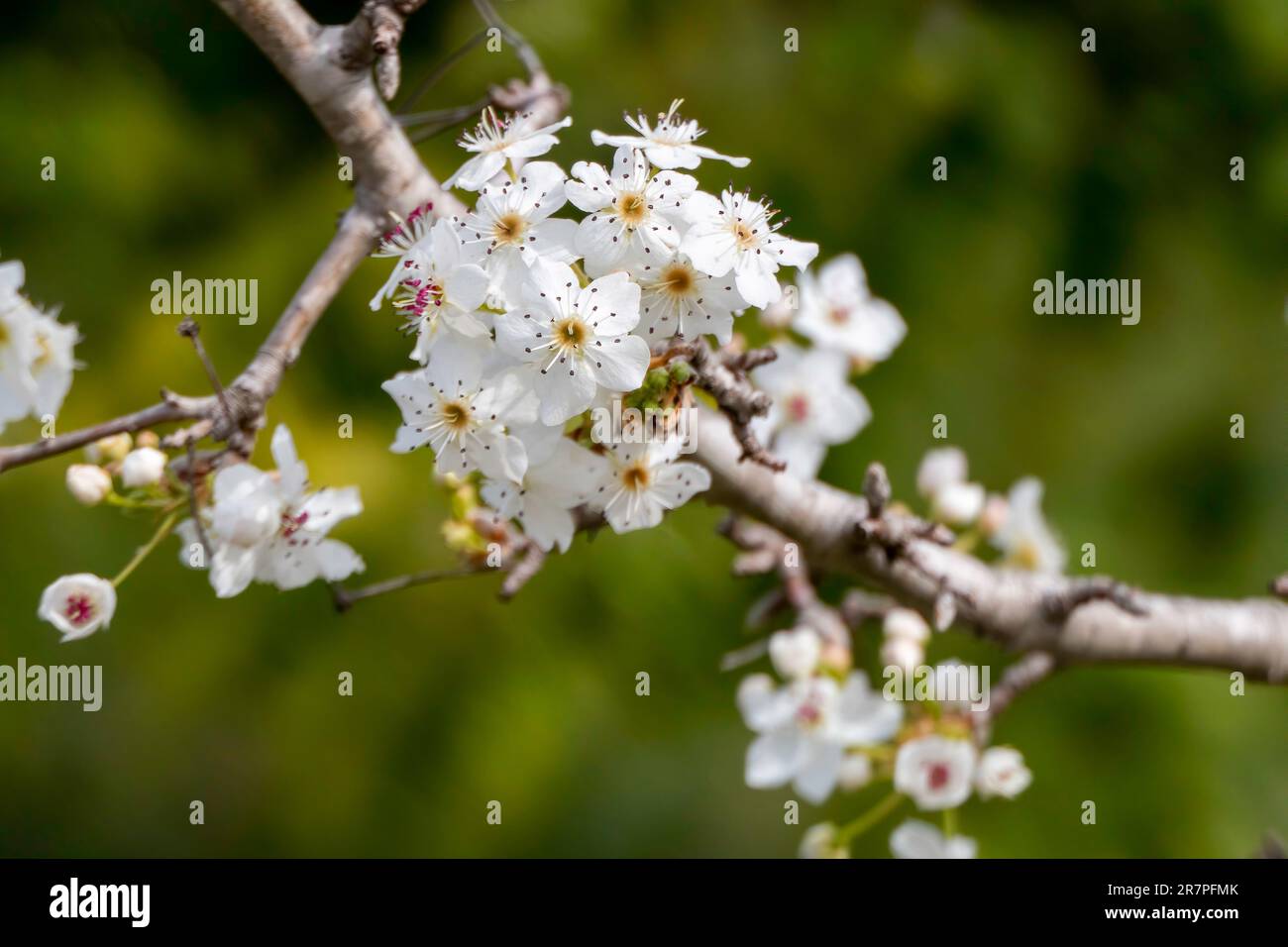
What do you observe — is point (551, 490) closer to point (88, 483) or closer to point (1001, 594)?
point (88, 483)

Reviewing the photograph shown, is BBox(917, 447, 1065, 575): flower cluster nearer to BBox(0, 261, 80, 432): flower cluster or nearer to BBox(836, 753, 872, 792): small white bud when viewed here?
BBox(836, 753, 872, 792): small white bud

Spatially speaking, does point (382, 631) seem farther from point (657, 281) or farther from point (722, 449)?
point (657, 281)

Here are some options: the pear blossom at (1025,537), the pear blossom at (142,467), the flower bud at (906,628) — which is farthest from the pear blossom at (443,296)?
the pear blossom at (1025,537)

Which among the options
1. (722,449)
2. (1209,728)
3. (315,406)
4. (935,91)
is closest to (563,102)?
(722,449)

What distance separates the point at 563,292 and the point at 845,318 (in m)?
0.83

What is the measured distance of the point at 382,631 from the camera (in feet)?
8.16

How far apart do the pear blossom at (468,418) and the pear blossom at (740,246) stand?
156mm

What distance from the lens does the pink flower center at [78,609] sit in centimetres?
97

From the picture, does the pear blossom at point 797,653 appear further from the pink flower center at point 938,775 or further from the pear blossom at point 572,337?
the pear blossom at point 572,337

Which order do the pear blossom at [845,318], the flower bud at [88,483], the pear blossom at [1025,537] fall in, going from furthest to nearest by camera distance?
the pear blossom at [1025,537] → the pear blossom at [845,318] → the flower bud at [88,483]

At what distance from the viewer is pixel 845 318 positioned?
1.55 m

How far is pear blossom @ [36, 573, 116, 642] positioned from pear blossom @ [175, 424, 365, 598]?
0.25 feet

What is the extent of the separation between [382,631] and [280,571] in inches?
61.0

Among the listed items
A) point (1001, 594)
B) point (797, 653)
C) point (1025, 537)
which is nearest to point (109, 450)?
point (797, 653)
